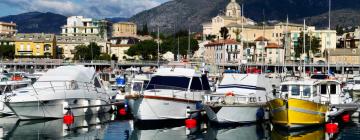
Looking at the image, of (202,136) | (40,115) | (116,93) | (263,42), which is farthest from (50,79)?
(263,42)

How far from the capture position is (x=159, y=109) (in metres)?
40.0

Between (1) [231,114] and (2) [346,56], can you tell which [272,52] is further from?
(1) [231,114]

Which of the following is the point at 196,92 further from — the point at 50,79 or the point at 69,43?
the point at 69,43

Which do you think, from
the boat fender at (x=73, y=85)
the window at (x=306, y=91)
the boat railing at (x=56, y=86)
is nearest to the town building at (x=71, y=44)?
the boat railing at (x=56, y=86)

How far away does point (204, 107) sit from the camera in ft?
131

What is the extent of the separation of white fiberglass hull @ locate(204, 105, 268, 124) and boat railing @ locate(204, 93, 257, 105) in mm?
400

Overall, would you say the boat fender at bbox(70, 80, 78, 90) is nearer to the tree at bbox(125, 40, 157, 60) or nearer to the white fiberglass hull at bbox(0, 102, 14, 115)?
the white fiberglass hull at bbox(0, 102, 14, 115)

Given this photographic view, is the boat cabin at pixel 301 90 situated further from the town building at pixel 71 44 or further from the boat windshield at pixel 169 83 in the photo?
the town building at pixel 71 44

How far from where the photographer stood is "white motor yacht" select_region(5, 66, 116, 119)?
1666 inches

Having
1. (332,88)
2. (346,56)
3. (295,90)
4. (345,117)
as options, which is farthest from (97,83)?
(346,56)

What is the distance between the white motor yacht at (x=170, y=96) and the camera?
39.9m

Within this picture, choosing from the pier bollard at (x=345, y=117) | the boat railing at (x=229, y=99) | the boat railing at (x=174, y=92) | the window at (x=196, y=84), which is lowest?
the pier bollard at (x=345, y=117)

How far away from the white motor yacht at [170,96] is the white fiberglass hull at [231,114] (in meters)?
2.03

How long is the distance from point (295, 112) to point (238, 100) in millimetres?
4161
